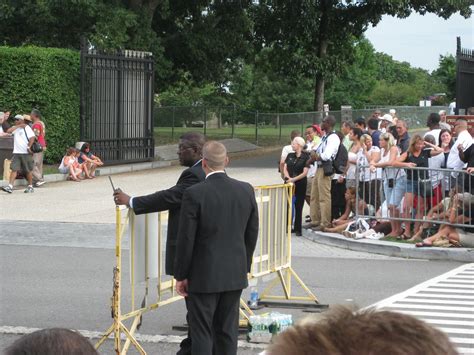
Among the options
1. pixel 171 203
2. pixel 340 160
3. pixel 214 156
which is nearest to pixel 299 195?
pixel 340 160

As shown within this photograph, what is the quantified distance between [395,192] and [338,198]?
1.31 meters

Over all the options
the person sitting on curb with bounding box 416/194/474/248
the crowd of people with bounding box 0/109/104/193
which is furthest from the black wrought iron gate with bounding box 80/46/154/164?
the person sitting on curb with bounding box 416/194/474/248

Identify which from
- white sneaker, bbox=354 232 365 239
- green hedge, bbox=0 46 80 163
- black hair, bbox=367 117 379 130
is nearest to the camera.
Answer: white sneaker, bbox=354 232 365 239

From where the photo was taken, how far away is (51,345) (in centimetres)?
254

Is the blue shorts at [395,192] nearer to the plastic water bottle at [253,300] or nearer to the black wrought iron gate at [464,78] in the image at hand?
the plastic water bottle at [253,300]

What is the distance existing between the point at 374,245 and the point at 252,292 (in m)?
5.13

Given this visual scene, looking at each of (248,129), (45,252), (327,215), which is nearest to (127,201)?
(45,252)

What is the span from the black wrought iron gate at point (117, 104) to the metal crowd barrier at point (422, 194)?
12.2m

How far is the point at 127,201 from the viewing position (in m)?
7.80

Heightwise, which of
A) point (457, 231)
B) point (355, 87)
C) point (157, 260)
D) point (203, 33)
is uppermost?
point (203, 33)

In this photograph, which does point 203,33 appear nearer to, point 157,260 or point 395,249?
point 395,249

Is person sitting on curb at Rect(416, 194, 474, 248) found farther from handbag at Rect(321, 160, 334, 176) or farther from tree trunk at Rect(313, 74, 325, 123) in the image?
tree trunk at Rect(313, 74, 325, 123)

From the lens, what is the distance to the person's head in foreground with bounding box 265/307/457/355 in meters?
1.71

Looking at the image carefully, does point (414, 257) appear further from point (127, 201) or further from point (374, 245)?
point (127, 201)
